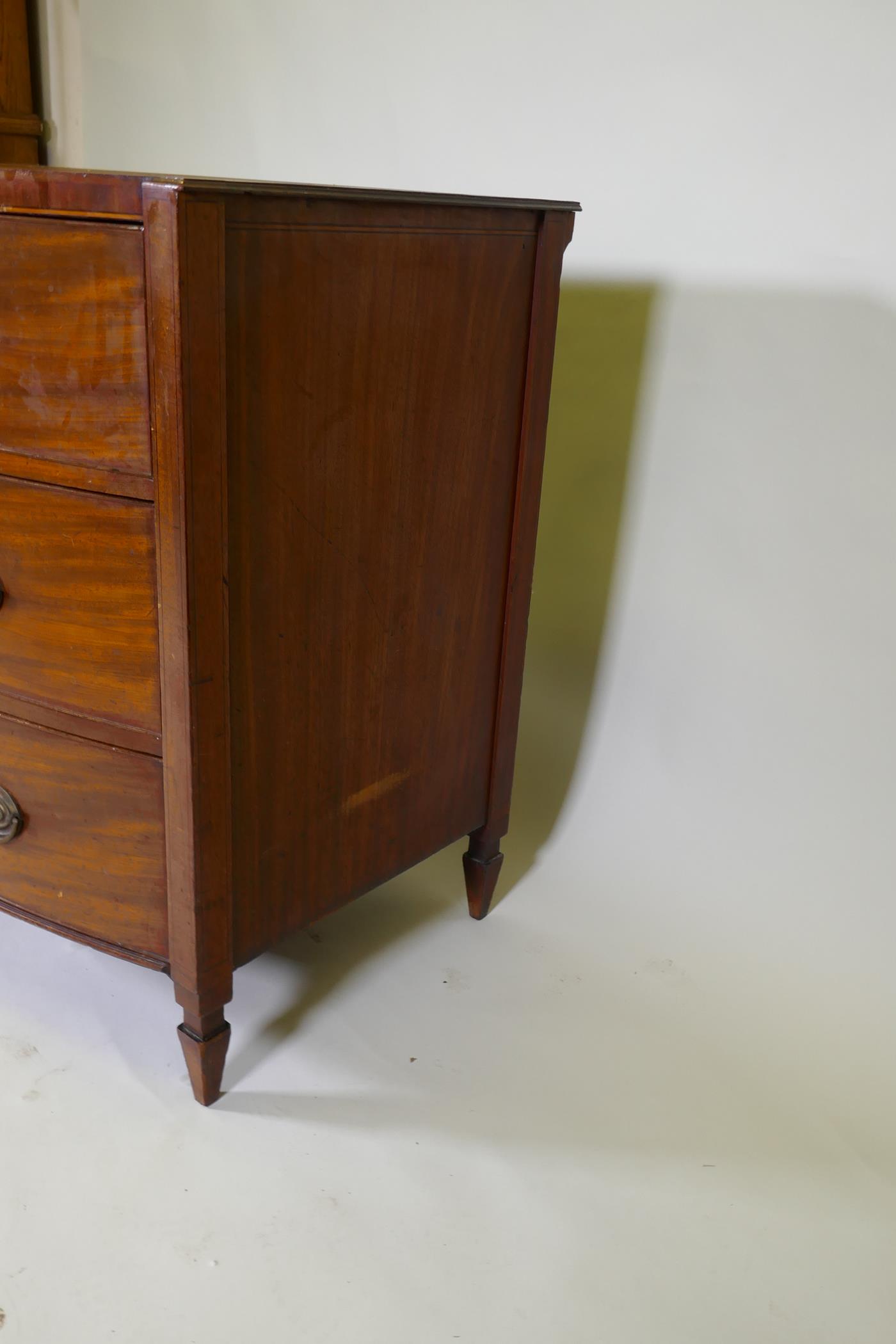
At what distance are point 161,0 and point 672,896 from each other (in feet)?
5.68

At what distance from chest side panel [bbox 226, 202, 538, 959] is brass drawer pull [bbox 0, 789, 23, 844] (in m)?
0.26

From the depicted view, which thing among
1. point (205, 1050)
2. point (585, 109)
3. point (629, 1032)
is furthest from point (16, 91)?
point (629, 1032)

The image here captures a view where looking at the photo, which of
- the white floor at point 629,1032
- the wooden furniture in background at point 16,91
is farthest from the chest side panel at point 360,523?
the wooden furniture in background at point 16,91

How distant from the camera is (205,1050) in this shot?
1.24 metres

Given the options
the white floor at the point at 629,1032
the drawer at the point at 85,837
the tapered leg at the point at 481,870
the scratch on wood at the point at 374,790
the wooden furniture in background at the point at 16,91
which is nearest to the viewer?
the white floor at the point at 629,1032

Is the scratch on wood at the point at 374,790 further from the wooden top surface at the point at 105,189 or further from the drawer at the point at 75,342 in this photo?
the wooden top surface at the point at 105,189

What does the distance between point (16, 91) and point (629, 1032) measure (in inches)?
79.3

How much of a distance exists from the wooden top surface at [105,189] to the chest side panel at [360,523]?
2 cm

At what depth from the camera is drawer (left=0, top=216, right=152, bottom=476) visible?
1.01 metres

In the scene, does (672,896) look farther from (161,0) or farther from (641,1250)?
(161,0)

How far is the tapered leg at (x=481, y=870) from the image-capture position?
64.1 inches

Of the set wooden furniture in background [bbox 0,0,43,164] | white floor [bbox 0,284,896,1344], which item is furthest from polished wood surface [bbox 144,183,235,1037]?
wooden furniture in background [bbox 0,0,43,164]

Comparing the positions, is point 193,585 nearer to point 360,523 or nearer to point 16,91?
point 360,523

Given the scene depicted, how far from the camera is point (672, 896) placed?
1706 mm
